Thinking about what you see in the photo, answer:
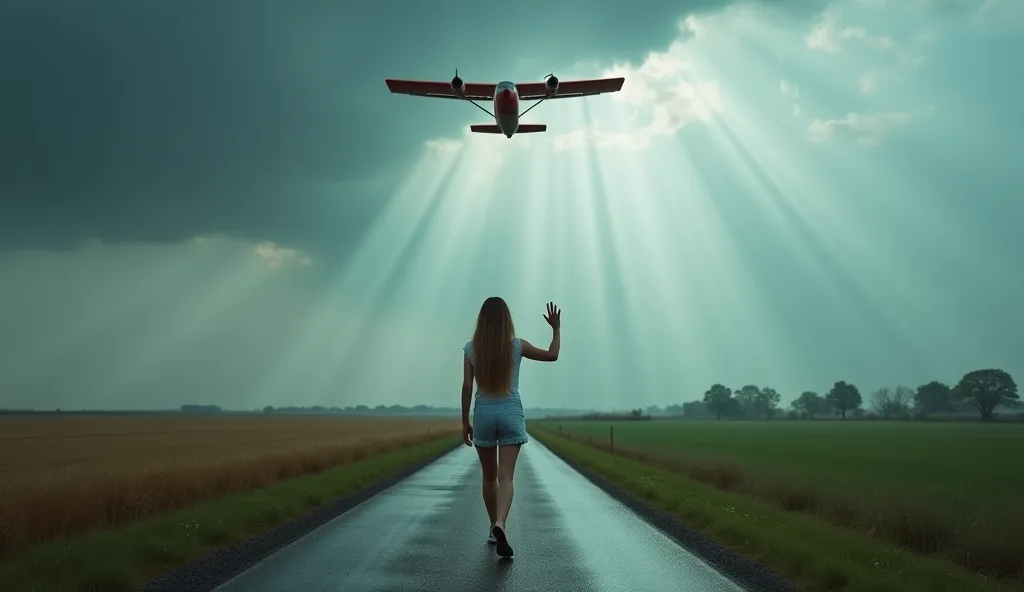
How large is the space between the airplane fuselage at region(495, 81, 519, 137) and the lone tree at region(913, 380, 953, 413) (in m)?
185

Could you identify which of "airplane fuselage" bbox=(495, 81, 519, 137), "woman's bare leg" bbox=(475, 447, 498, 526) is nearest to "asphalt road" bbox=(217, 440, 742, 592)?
"woman's bare leg" bbox=(475, 447, 498, 526)

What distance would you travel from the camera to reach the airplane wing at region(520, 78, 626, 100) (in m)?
27.9

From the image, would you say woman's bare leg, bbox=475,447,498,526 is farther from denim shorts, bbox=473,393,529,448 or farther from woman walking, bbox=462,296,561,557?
denim shorts, bbox=473,393,529,448

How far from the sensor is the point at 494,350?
26.3 ft

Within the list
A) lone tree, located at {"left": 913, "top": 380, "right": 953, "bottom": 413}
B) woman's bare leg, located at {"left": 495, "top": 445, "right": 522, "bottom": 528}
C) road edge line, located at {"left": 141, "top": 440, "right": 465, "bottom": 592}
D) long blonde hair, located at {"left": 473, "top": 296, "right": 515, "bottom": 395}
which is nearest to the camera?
road edge line, located at {"left": 141, "top": 440, "right": 465, "bottom": 592}

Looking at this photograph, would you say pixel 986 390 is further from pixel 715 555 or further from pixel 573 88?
pixel 715 555

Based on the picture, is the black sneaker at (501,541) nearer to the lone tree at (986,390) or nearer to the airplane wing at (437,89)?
the airplane wing at (437,89)

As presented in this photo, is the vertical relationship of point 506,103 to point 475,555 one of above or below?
above

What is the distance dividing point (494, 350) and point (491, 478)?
1.52m

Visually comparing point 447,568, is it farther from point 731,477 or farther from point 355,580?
point 731,477

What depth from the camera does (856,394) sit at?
197m

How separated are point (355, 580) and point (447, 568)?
111cm

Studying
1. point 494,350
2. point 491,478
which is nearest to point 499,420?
point 494,350

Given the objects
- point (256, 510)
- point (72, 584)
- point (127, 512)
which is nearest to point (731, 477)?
point (256, 510)
